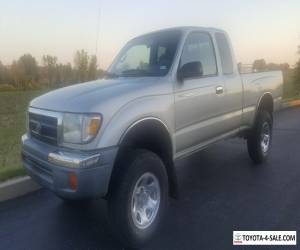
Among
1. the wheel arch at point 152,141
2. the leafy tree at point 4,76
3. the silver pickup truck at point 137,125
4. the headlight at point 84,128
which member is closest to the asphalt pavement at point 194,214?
the silver pickup truck at point 137,125

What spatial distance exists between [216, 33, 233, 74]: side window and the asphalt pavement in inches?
65.9

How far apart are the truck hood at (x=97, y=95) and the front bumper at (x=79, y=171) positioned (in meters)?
0.40

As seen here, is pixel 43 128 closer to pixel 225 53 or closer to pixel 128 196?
pixel 128 196

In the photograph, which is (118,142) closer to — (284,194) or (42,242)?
(42,242)

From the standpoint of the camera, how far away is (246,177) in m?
5.82

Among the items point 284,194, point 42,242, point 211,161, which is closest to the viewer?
point 42,242

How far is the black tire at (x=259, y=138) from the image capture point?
6.28 m

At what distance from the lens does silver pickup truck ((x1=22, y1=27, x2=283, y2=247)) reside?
3.37 meters

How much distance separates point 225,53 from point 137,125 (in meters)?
2.40

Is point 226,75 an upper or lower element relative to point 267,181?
upper

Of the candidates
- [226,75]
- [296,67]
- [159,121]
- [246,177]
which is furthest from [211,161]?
[296,67]

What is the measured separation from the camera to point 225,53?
549cm

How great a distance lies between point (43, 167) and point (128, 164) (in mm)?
820

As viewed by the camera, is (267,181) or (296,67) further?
(296,67)
